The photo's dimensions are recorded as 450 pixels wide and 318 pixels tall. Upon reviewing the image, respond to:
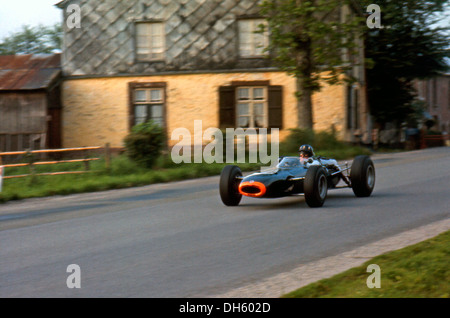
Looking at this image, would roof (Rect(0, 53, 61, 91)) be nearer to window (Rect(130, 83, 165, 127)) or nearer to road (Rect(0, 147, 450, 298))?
window (Rect(130, 83, 165, 127))

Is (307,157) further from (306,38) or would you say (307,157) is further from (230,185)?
(306,38)

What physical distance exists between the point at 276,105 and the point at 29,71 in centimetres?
1020

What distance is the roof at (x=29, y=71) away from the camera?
88.1 ft

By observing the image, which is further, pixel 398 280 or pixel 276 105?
pixel 276 105

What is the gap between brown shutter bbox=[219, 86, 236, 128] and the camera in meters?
27.6

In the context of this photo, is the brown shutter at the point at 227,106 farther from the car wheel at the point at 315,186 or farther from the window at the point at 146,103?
the car wheel at the point at 315,186

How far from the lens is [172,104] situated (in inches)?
1110

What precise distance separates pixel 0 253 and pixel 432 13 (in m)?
28.3

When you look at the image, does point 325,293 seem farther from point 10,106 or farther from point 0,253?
point 10,106

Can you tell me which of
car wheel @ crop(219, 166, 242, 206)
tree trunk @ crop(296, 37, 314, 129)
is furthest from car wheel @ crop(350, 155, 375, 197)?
tree trunk @ crop(296, 37, 314, 129)

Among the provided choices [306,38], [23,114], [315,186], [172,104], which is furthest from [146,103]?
[315,186]

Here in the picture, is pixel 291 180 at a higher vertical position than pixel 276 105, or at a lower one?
lower

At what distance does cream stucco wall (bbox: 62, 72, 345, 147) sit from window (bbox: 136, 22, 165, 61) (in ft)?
3.03
